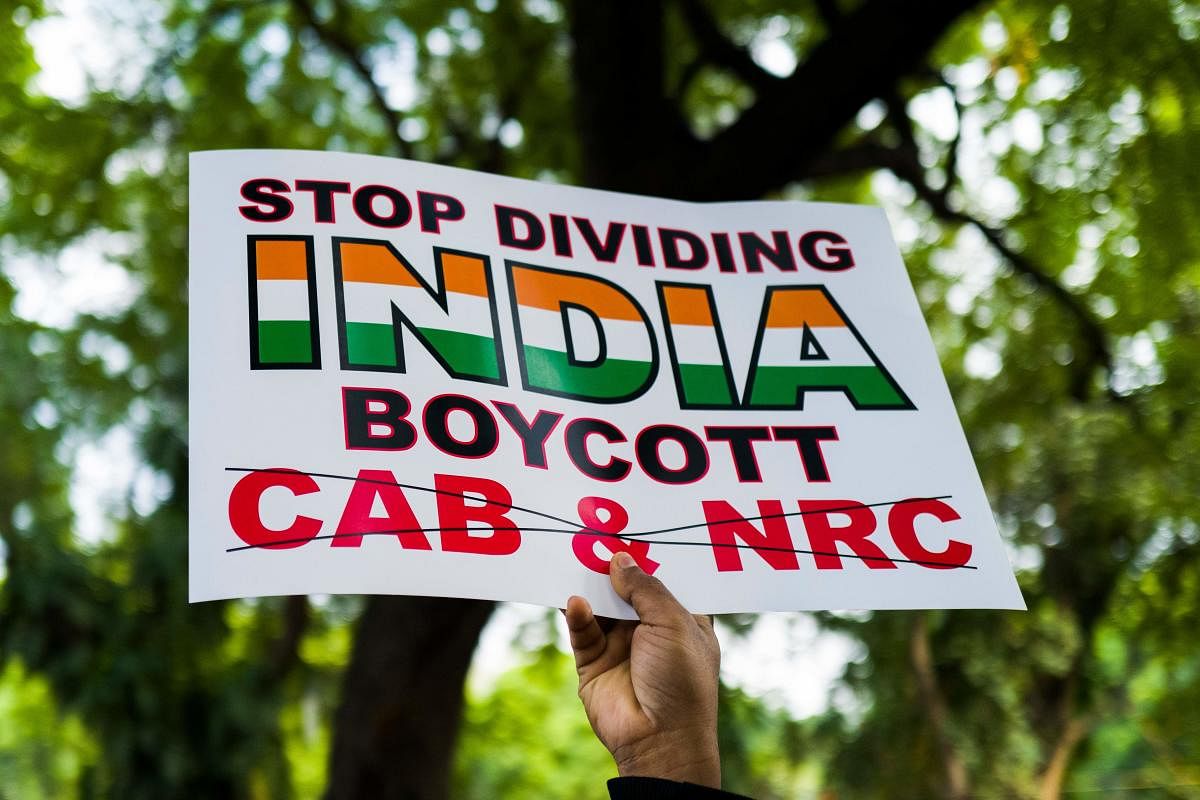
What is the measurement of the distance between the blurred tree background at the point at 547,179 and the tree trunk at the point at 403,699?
1 cm

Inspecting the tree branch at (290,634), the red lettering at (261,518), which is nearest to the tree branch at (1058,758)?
the tree branch at (290,634)

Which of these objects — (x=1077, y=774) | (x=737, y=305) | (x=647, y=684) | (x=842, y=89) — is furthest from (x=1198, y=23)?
(x=1077, y=774)

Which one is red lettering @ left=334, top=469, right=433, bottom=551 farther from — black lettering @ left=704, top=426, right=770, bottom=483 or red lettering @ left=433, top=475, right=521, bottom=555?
black lettering @ left=704, top=426, right=770, bottom=483

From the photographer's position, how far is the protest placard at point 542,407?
5.36 feet

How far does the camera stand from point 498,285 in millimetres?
1952

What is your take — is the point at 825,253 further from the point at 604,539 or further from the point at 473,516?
the point at 473,516

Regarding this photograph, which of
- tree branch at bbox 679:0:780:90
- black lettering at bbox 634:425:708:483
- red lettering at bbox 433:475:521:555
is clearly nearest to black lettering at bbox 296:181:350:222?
red lettering at bbox 433:475:521:555

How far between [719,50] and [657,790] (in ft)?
13.6

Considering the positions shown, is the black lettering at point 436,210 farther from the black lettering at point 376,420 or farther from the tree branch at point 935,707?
the tree branch at point 935,707

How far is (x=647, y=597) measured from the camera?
1640 millimetres

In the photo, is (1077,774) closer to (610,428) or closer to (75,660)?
(75,660)

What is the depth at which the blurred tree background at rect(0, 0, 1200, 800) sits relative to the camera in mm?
4684

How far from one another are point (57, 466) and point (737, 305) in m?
6.20

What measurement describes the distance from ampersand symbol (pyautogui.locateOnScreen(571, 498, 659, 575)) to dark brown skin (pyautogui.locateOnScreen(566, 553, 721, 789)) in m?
0.04
